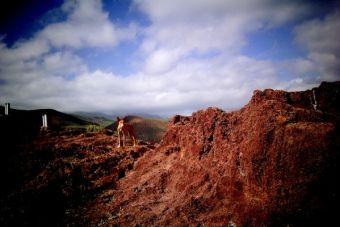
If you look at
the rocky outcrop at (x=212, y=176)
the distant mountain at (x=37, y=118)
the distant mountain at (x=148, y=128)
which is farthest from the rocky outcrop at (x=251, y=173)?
the distant mountain at (x=148, y=128)

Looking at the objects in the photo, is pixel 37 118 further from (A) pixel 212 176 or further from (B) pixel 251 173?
(B) pixel 251 173

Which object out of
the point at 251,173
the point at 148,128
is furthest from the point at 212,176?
the point at 148,128

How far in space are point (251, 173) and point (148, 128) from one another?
41165 mm

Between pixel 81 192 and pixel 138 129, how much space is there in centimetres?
3638

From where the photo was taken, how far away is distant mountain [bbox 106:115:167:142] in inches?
1693

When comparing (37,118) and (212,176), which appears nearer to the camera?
(212,176)

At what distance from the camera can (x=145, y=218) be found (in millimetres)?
7305

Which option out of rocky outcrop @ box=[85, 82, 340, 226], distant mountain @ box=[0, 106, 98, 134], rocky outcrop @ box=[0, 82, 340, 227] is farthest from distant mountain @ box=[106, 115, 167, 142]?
rocky outcrop @ box=[85, 82, 340, 226]

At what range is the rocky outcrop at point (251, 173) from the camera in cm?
524

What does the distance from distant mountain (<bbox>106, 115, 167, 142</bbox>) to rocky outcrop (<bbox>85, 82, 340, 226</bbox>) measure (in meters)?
32.9

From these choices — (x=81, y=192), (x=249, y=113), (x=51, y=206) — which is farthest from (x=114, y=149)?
(x=249, y=113)

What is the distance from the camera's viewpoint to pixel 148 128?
47.0 metres

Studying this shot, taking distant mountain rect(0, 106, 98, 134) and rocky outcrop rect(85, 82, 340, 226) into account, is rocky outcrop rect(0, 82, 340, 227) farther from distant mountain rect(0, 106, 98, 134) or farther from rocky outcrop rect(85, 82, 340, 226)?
distant mountain rect(0, 106, 98, 134)

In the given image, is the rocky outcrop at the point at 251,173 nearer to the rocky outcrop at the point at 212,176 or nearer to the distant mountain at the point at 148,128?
the rocky outcrop at the point at 212,176
